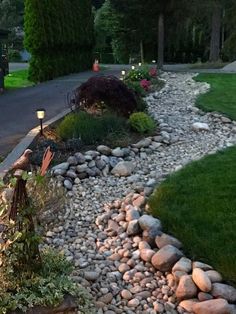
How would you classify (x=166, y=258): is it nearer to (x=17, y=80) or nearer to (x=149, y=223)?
(x=149, y=223)

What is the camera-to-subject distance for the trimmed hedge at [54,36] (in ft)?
59.3

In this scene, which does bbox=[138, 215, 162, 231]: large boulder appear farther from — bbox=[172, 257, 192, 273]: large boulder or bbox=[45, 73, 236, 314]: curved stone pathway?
bbox=[172, 257, 192, 273]: large boulder

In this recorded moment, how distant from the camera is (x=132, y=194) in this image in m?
4.78

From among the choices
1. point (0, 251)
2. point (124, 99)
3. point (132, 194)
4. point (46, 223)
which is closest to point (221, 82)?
point (124, 99)

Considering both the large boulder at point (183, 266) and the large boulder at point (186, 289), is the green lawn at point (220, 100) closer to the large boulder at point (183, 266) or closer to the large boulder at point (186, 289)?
the large boulder at point (183, 266)

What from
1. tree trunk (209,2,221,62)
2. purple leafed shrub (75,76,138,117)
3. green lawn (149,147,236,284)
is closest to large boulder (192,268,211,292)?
green lawn (149,147,236,284)

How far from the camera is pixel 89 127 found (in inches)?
248

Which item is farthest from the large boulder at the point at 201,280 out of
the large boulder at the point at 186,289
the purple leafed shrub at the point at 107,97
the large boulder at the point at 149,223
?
the purple leafed shrub at the point at 107,97

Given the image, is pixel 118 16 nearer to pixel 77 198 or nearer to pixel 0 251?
pixel 77 198

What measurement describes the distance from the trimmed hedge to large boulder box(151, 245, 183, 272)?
1541 cm

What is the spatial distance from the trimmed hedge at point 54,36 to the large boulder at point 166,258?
15.4m

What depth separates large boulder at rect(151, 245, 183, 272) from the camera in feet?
11.5

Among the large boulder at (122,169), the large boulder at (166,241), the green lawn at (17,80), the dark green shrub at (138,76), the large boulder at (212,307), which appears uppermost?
the dark green shrub at (138,76)

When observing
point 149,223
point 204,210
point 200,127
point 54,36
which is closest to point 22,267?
point 149,223
